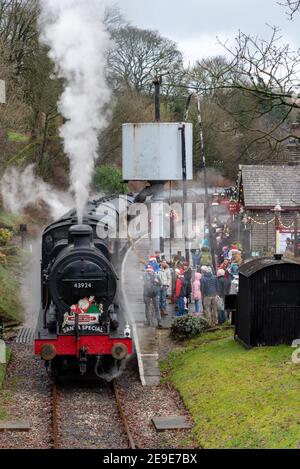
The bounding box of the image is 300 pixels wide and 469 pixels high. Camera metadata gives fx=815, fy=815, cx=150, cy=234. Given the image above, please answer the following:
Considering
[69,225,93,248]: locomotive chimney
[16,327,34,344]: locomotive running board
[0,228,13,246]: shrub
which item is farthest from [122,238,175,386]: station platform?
[0,228,13,246]: shrub

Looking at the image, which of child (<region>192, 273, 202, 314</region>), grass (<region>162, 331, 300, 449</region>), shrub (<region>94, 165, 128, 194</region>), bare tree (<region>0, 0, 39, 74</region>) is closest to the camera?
grass (<region>162, 331, 300, 449</region>)

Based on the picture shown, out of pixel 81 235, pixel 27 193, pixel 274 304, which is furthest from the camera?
pixel 27 193

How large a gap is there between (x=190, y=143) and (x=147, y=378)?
954cm

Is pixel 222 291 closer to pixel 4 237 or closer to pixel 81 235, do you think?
pixel 81 235

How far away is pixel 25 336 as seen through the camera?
1958cm

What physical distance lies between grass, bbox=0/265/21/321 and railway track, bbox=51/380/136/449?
6.02 m

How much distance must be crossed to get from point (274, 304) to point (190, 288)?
543 cm

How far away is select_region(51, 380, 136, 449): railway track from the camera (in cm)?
1185

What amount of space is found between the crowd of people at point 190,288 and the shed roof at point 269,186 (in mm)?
9325

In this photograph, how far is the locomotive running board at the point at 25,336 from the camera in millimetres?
19061

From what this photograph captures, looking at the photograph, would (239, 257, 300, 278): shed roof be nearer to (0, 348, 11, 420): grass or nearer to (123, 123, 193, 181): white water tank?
(0, 348, 11, 420): grass

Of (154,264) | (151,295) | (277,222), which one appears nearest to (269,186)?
(277,222)

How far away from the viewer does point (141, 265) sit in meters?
29.4
